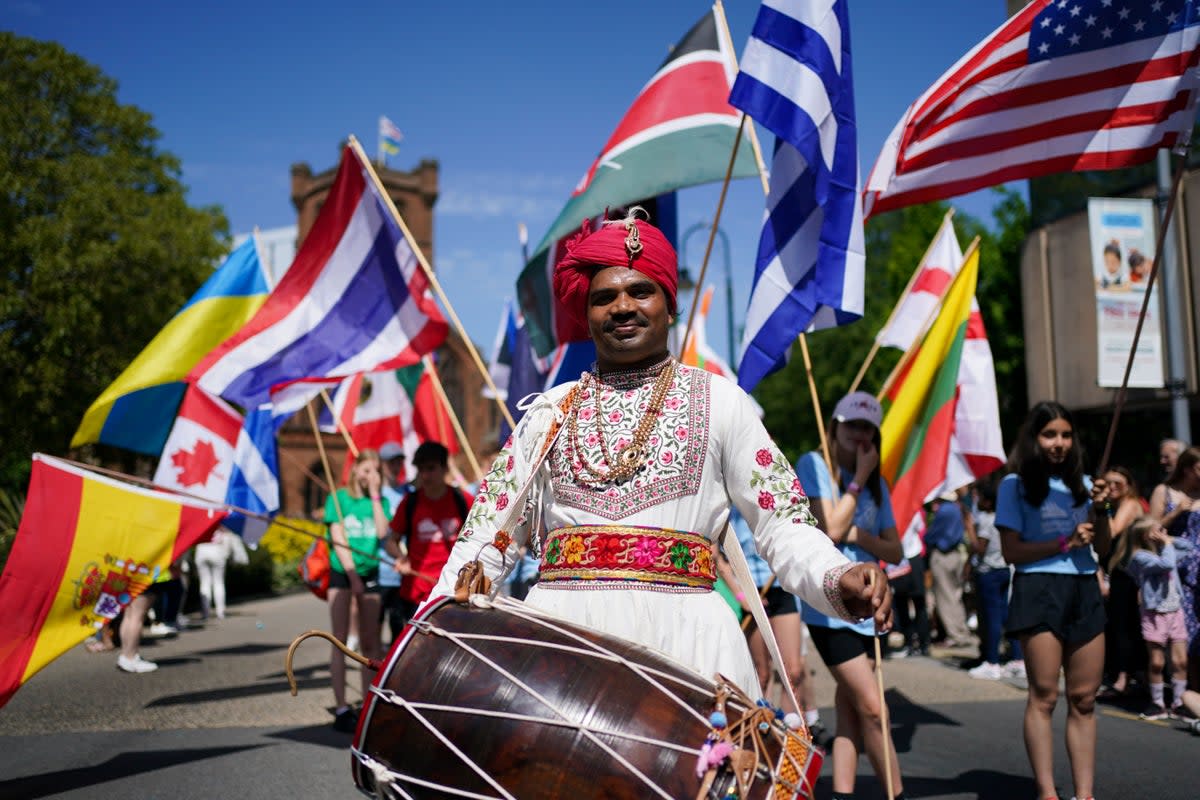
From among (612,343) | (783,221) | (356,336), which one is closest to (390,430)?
(356,336)

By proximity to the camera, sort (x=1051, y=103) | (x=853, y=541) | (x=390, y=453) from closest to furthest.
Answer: (x=853, y=541) → (x=1051, y=103) → (x=390, y=453)

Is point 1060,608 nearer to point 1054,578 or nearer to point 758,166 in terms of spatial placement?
point 1054,578

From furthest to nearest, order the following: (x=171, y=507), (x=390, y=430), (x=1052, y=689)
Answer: (x=390, y=430), (x=171, y=507), (x=1052, y=689)

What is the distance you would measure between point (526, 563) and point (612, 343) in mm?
6860

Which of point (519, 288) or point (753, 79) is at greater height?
point (753, 79)

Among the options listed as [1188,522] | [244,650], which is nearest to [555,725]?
[1188,522]

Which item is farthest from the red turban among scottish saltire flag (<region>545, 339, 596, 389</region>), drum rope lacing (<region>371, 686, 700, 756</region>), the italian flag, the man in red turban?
the italian flag

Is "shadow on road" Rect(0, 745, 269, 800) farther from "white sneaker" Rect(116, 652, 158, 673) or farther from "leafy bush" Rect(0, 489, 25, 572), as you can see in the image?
"leafy bush" Rect(0, 489, 25, 572)

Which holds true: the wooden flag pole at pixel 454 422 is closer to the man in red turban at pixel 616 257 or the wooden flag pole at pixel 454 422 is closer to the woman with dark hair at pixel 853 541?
the woman with dark hair at pixel 853 541

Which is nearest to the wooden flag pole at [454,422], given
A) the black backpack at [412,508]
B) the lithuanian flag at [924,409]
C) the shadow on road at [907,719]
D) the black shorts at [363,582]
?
the black backpack at [412,508]

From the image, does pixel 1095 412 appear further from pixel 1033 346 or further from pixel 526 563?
pixel 526 563

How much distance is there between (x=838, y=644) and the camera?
481 cm

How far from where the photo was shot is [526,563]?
9.73 metres

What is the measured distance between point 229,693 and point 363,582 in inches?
101
